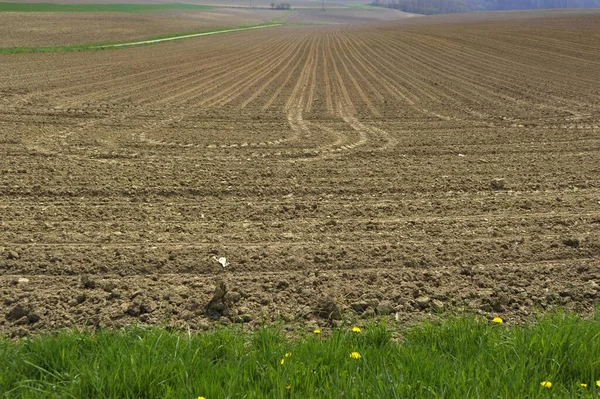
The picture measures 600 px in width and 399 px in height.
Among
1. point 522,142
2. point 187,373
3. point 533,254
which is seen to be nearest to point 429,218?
point 533,254

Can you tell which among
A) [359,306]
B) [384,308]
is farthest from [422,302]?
[359,306]

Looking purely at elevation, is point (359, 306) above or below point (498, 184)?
below

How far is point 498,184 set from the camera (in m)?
9.00

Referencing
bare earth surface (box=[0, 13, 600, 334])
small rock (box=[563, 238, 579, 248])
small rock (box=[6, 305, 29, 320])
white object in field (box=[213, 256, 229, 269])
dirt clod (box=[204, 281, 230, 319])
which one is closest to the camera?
small rock (box=[6, 305, 29, 320])

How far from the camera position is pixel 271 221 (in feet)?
24.5

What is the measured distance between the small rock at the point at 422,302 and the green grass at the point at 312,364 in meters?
0.76

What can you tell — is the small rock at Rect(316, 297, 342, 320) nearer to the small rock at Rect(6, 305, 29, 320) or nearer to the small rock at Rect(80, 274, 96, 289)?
the small rock at Rect(80, 274, 96, 289)

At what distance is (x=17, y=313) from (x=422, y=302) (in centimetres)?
342

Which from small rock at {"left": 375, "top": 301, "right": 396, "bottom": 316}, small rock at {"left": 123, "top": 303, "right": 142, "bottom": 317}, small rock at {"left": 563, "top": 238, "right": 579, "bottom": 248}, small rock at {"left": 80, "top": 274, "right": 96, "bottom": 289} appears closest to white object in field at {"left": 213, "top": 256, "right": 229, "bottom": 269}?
small rock at {"left": 123, "top": 303, "right": 142, "bottom": 317}

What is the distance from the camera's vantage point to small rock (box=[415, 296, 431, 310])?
5402 millimetres

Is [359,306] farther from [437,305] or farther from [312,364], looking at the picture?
[312,364]

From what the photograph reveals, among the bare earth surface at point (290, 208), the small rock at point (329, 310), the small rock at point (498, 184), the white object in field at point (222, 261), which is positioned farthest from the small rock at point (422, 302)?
A: the small rock at point (498, 184)

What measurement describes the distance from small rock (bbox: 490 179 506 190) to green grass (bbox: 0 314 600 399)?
4529 millimetres

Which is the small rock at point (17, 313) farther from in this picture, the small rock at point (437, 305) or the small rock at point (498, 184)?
the small rock at point (498, 184)
